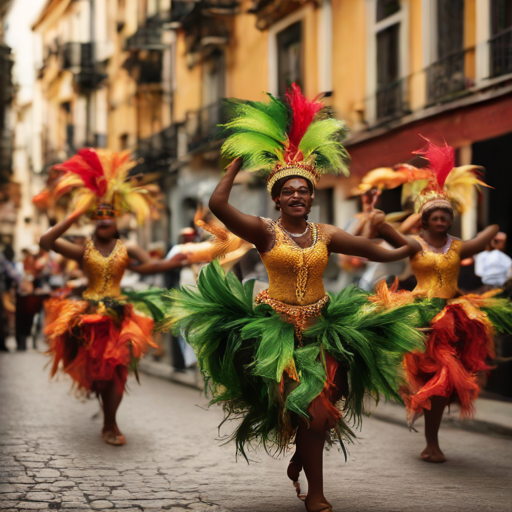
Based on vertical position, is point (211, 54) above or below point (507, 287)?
above

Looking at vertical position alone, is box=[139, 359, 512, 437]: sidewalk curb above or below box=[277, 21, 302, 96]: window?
below

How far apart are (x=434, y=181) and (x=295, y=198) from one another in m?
2.19

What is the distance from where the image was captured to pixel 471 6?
13.6 meters

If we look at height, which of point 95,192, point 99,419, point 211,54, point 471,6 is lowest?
point 99,419

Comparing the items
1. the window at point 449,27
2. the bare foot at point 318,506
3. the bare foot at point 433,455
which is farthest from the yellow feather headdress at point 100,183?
the window at point 449,27

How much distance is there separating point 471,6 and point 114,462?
30.8 ft

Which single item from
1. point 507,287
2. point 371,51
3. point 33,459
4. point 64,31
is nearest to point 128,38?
point 64,31

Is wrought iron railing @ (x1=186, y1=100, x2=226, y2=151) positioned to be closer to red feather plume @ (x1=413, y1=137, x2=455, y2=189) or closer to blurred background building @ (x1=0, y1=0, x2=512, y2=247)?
blurred background building @ (x1=0, y1=0, x2=512, y2=247)

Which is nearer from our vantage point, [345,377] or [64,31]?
[345,377]

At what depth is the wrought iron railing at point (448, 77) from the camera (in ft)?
45.2

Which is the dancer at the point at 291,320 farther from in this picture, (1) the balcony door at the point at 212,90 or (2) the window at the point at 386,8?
(1) the balcony door at the point at 212,90

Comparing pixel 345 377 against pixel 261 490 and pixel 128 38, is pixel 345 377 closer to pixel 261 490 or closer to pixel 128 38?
pixel 261 490

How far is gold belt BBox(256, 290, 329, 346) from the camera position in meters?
5.46

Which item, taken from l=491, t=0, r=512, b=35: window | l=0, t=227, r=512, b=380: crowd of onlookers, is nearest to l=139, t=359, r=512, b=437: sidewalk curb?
l=0, t=227, r=512, b=380: crowd of onlookers
